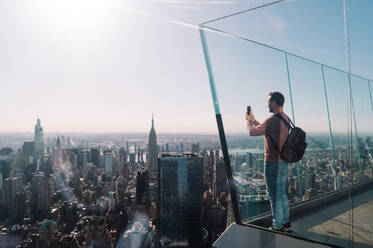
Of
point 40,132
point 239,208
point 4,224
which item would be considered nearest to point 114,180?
point 4,224

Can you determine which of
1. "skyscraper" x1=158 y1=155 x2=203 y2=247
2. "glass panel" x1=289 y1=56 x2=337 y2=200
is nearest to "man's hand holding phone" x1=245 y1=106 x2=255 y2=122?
"glass panel" x1=289 y1=56 x2=337 y2=200

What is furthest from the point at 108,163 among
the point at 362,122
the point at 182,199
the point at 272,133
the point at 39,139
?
the point at 362,122

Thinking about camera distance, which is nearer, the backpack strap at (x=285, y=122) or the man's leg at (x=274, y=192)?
the backpack strap at (x=285, y=122)

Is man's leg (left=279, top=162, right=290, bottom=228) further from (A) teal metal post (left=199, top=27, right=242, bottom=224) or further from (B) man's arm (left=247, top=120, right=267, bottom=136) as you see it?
(A) teal metal post (left=199, top=27, right=242, bottom=224)

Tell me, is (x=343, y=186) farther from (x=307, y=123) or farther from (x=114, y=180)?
(x=114, y=180)

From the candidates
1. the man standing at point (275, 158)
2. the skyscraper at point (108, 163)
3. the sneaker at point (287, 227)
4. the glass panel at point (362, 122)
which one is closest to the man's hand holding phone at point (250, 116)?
the man standing at point (275, 158)

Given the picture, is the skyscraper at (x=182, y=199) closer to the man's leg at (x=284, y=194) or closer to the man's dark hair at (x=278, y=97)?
the man's leg at (x=284, y=194)
